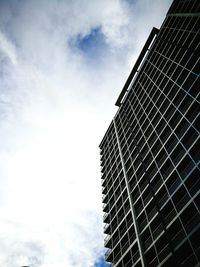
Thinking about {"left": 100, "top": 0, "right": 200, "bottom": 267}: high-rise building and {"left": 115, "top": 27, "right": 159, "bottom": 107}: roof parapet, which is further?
{"left": 115, "top": 27, "right": 159, "bottom": 107}: roof parapet

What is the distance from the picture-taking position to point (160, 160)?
31812 mm

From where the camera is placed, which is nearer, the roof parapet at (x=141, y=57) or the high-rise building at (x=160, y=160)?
the high-rise building at (x=160, y=160)

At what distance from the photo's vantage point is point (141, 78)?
50.0 m

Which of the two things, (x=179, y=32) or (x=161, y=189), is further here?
(x=179, y=32)

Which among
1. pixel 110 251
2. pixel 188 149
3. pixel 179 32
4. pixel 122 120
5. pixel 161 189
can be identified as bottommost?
pixel 110 251

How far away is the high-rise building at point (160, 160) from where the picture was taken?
24156 mm

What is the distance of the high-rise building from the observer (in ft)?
79.3

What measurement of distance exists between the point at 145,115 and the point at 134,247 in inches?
799

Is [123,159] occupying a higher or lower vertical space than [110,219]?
higher

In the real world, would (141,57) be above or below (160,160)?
above

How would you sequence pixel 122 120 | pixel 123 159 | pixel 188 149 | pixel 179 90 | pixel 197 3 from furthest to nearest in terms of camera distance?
pixel 122 120 < pixel 123 159 < pixel 197 3 < pixel 179 90 < pixel 188 149

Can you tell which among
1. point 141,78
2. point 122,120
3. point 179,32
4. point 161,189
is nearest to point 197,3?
point 179,32

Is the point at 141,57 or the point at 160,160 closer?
the point at 160,160

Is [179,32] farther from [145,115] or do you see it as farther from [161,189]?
[161,189]
